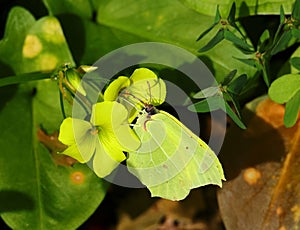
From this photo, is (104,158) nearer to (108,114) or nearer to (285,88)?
(108,114)

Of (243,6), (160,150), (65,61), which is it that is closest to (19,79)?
(65,61)

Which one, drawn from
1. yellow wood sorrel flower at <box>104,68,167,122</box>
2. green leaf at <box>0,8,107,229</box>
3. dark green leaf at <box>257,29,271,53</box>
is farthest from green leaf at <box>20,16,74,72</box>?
dark green leaf at <box>257,29,271,53</box>

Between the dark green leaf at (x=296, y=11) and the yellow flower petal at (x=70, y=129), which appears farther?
the dark green leaf at (x=296, y=11)

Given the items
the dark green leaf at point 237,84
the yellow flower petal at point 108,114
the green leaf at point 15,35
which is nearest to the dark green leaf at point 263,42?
the dark green leaf at point 237,84

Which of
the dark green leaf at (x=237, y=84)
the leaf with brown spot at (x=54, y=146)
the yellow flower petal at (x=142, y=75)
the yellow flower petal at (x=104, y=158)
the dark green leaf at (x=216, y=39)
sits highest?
the yellow flower petal at (x=142, y=75)

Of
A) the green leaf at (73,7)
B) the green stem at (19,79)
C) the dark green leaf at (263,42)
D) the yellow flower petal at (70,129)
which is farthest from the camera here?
the green leaf at (73,7)

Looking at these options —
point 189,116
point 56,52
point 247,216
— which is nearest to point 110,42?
point 56,52

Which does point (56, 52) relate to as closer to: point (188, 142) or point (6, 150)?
point (6, 150)

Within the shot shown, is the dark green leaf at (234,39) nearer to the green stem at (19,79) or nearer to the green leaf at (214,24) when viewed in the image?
the green leaf at (214,24)
